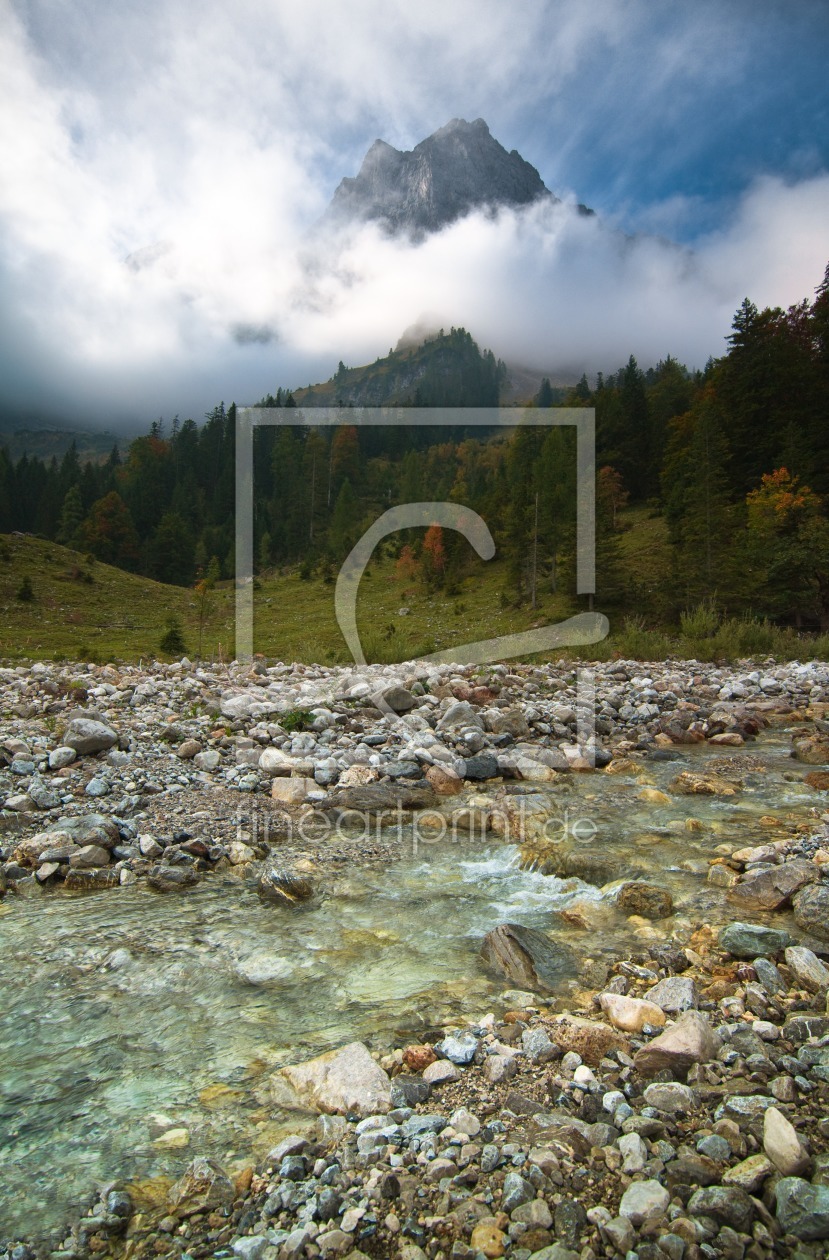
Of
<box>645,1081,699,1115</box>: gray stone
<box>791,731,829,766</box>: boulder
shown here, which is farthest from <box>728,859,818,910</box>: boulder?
<box>791,731,829,766</box>: boulder

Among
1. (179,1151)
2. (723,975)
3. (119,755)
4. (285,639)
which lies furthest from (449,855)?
(285,639)

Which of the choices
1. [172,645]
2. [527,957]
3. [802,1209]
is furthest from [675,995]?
[172,645]

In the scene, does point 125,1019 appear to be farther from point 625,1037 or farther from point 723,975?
point 723,975

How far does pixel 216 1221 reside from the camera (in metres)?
2.68

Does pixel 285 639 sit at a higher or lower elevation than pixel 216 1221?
higher

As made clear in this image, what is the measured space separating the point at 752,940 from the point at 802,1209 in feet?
7.79

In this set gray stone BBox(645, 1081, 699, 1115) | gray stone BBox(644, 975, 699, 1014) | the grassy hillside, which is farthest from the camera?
the grassy hillside

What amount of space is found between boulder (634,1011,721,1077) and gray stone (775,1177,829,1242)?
79cm

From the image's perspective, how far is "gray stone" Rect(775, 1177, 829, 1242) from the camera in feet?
7.57

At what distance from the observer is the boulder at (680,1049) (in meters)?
3.31

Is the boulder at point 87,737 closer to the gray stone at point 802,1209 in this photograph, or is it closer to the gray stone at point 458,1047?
the gray stone at point 458,1047

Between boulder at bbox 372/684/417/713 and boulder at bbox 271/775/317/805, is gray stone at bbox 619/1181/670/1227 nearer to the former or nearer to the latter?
boulder at bbox 271/775/317/805

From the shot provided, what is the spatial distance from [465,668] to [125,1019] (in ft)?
49.6

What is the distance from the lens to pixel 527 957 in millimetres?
4660
